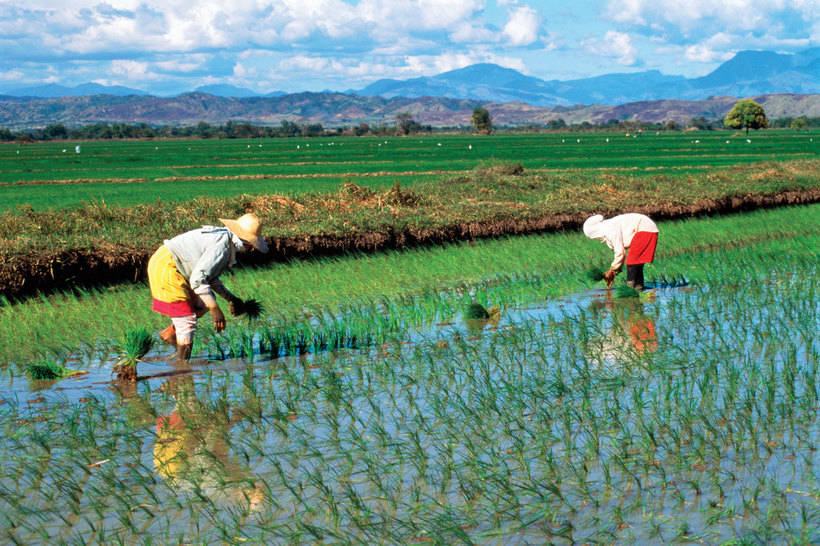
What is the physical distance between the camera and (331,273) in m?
10.5

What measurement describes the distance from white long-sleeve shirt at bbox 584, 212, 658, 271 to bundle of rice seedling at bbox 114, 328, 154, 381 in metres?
4.73

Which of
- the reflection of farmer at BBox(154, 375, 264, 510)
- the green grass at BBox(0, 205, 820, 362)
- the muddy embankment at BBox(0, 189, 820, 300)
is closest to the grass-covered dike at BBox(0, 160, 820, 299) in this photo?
the muddy embankment at BBox(0, 189, 820, 300)

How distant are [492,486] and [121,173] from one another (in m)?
34.0

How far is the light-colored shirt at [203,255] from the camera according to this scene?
5.52 metres

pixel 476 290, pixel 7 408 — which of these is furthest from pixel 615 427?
pixel 476 290

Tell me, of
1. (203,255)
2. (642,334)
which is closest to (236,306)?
(203,255)

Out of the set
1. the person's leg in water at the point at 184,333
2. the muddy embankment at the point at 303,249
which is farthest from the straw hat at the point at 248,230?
the muddy embankment at the point at 303,249

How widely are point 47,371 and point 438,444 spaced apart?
2907 mm

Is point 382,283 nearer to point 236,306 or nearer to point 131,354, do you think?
point 236,306

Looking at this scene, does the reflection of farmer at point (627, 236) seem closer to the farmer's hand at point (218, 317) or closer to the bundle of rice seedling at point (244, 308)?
the bundle of rice seedling at point (244, 308)

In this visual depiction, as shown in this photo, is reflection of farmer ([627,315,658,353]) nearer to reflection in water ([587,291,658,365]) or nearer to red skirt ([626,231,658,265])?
reflection in water ([587,291,658,365])

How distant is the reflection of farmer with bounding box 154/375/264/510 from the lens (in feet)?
12.2

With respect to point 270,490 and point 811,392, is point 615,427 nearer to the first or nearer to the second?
point 811,392

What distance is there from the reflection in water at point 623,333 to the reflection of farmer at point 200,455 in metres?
2.75
